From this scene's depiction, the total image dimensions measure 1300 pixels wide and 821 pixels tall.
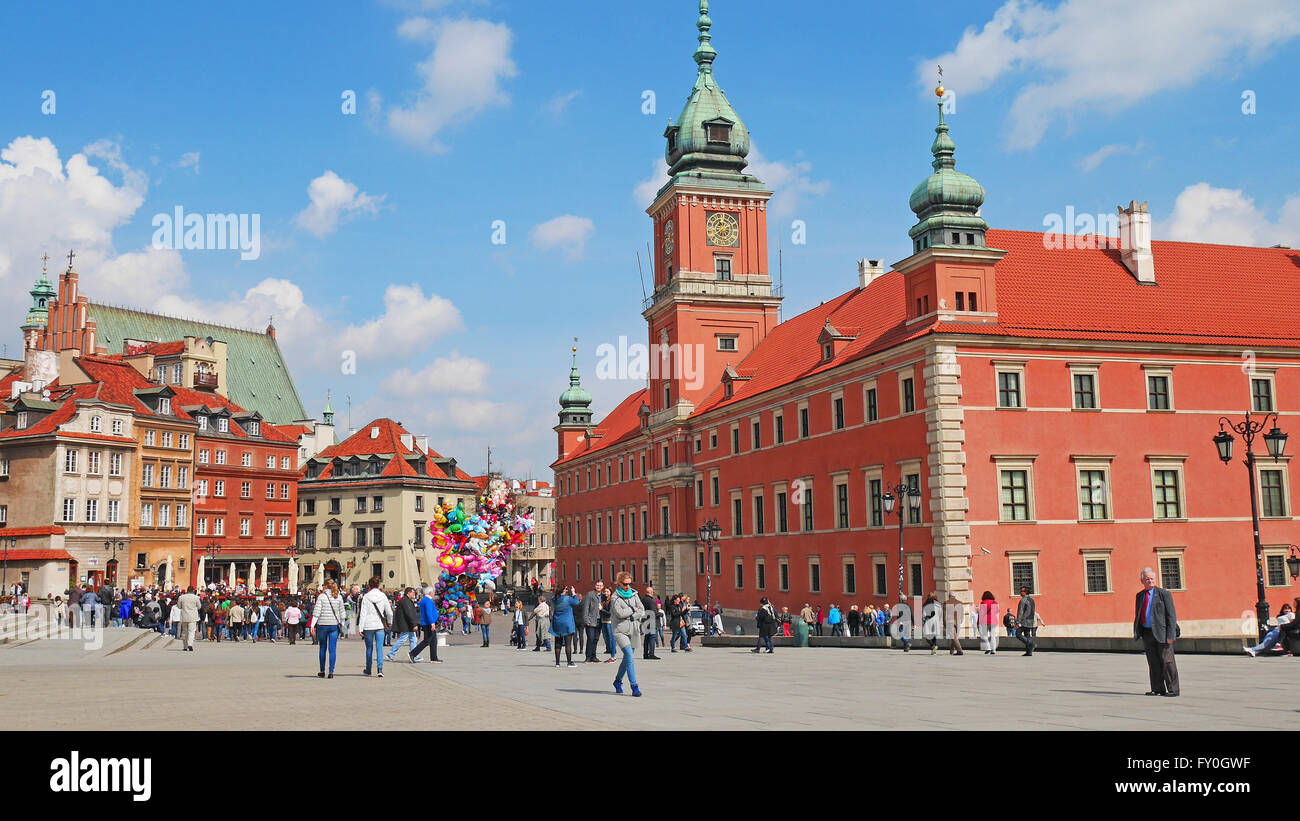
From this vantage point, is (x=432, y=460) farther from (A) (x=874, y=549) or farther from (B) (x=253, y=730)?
(B) (x=253, y=730)

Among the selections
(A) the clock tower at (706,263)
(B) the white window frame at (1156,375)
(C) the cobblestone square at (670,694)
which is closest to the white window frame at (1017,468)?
(B) the white window frame at (1156,375)

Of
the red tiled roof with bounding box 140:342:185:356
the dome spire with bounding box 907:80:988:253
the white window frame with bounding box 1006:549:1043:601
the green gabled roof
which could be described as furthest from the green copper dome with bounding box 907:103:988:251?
the green gabled roof

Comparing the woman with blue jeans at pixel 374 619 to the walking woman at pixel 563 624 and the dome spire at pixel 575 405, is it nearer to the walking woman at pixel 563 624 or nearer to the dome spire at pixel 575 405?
the walking woman at pixel 563 624

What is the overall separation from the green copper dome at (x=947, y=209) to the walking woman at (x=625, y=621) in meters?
26.6

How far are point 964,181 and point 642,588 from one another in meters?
35.5

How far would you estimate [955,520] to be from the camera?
37.5 m

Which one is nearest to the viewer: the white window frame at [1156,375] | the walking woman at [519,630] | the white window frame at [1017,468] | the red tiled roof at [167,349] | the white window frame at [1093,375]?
the walking woman at [519,630]

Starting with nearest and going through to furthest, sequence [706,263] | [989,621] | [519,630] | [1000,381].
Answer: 1. [989,621]
2. [519,630]
3. [1000,381]
4. [706,263]

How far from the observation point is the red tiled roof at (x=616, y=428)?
77000mm

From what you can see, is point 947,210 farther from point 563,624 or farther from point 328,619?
point 328,619

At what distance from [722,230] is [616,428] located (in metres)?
21.6

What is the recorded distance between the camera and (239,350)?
9731 cm

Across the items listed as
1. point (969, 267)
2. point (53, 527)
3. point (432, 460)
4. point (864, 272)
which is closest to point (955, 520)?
point (969, 267)

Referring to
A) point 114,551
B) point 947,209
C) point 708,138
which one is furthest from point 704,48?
point 114,551
